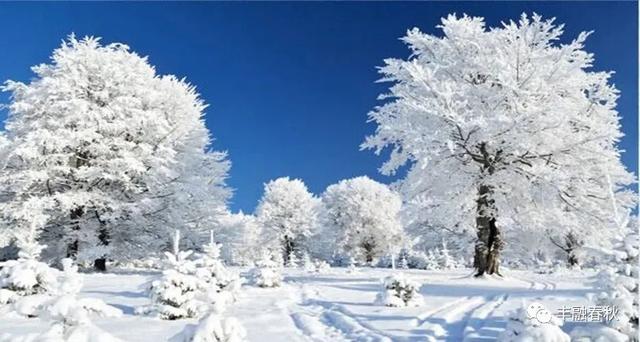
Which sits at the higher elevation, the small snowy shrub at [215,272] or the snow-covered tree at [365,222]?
the snow-covered tree at [365,222]

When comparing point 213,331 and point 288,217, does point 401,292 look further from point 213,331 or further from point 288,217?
point 288,217

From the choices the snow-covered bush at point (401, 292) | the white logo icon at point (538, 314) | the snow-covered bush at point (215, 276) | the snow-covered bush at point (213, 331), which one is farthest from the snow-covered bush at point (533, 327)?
the snow-covered bush at point (215, 276)

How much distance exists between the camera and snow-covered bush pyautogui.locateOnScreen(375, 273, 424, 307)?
1005cm

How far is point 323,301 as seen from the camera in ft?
37.1

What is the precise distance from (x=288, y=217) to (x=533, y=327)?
1799 inches

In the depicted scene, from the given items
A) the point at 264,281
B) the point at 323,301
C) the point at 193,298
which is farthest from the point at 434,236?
the point at 193,298

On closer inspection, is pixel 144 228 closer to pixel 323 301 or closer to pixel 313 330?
pixel 323 301

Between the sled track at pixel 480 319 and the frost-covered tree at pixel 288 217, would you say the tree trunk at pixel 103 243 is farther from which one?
the frost-covered tree at pixel 288 217

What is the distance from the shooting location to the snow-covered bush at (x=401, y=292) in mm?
10050

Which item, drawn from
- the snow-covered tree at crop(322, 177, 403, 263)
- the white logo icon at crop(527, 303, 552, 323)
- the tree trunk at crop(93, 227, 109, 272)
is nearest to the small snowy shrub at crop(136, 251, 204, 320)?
the white logo icon at crop(527, 303, 552, 323)

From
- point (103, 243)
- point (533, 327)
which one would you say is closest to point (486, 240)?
point (533, 327)

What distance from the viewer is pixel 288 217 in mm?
51031

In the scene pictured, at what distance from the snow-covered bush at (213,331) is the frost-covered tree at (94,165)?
1444 cm

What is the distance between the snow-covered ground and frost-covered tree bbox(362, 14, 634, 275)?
2.95 metres
